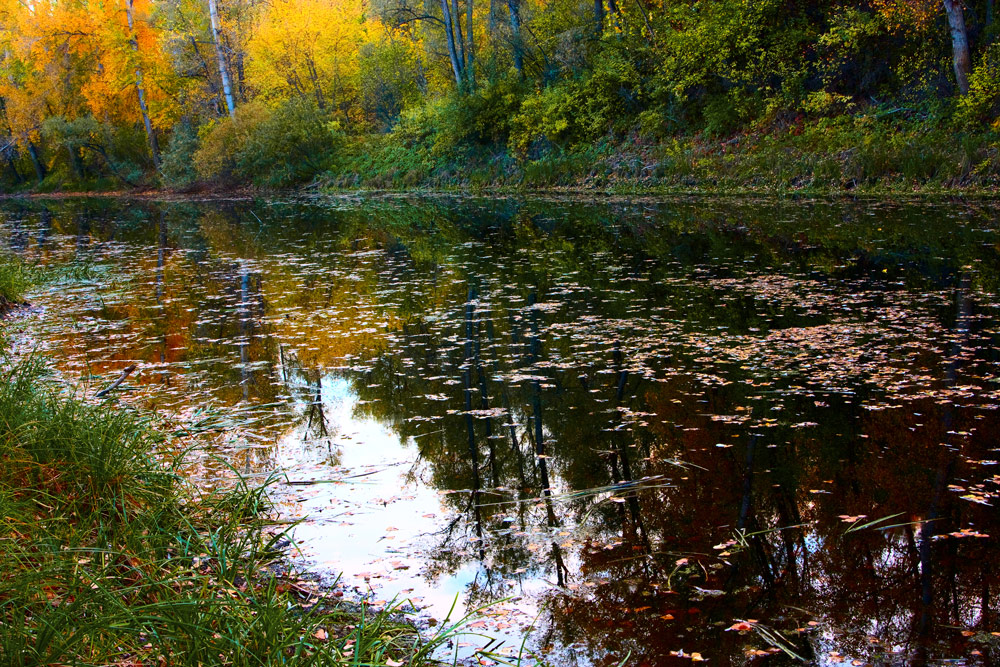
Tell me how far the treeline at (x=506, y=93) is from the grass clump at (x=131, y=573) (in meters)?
6.47

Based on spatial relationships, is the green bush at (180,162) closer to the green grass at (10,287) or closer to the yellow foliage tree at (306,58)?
the yellow foliage tree at (306,58)

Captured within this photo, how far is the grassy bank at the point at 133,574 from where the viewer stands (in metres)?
3.03

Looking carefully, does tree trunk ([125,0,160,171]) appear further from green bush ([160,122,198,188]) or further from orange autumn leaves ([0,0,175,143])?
green bush ([160,122,198,188])

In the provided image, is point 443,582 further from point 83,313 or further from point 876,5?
point 876,5

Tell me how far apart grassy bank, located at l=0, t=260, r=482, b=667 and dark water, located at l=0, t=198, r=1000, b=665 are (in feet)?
1.86

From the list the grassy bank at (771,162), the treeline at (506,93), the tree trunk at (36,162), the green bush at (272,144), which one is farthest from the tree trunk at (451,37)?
the tree trunk at (36,162)

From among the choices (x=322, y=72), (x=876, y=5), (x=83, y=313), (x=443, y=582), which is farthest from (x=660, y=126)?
Answer: (x=322, y=72)

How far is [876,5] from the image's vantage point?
19500 millimetres

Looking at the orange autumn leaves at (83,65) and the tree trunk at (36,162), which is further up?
the orange autumn leaves at (83,65)

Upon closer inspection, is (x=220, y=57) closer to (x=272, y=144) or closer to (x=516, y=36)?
(x=272, y=144)

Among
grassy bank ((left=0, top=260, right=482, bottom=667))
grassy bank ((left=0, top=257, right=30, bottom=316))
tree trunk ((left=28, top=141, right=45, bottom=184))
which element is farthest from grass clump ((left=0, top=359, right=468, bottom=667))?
tree trunk ((left=28, top=141, right=45, bottom=184))

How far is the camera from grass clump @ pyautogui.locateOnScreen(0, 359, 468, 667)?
3.02m

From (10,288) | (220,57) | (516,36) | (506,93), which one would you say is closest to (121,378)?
(10,288)

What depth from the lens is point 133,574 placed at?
405cm
